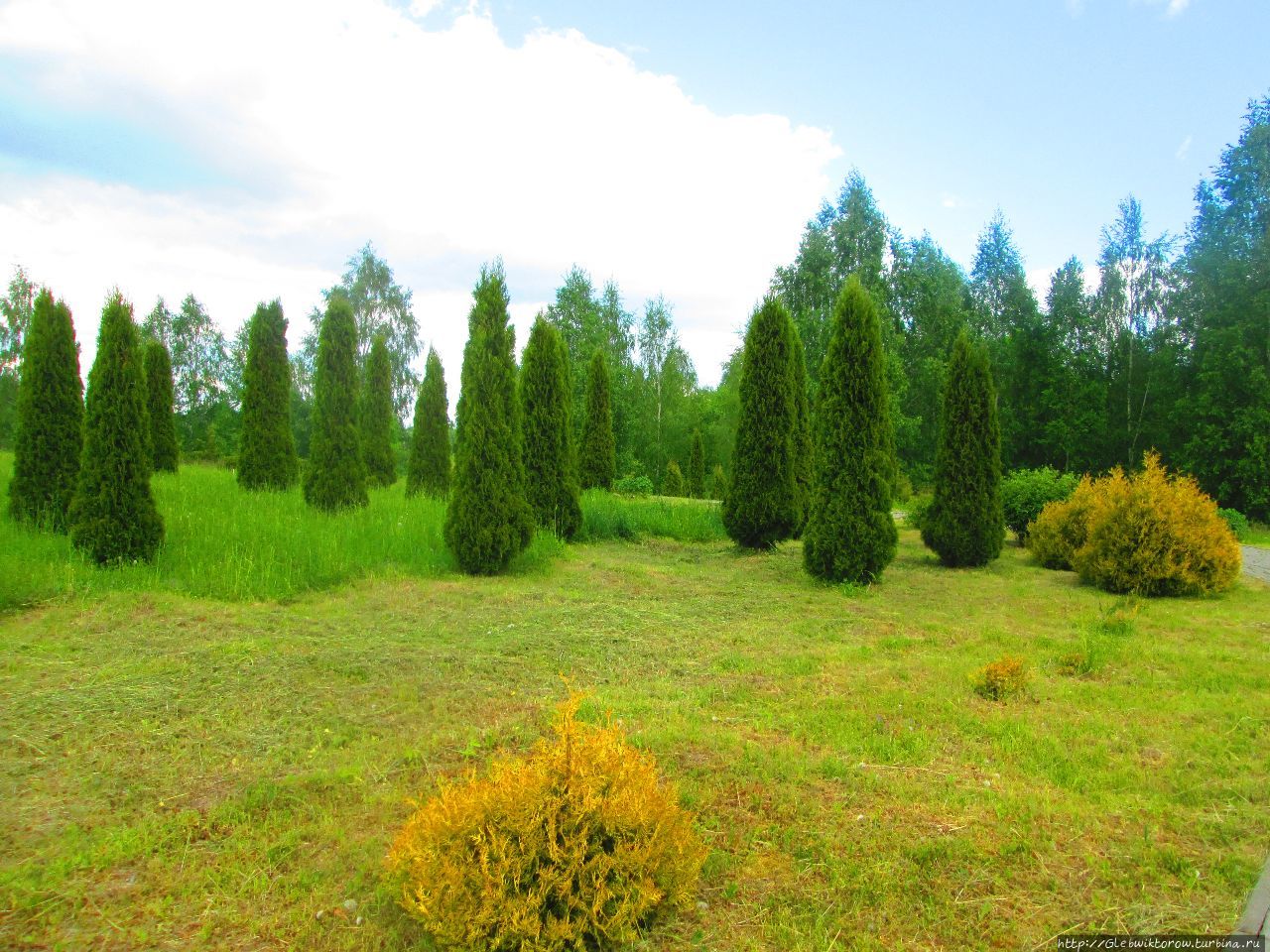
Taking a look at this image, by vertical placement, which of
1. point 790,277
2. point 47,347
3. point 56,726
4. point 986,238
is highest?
point 986,238

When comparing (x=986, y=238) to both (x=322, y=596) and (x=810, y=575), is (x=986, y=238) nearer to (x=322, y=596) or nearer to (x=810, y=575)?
(x=810, y=575)

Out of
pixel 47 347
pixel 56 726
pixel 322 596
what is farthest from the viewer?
pixel 47 347

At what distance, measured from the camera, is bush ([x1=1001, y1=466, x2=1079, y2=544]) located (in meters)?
11.6

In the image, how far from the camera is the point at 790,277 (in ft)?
85.0

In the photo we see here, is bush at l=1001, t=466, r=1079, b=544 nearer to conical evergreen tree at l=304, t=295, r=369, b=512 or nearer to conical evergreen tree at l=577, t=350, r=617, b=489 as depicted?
conical evergreen tree at l=577, t=350, r=617, b=489

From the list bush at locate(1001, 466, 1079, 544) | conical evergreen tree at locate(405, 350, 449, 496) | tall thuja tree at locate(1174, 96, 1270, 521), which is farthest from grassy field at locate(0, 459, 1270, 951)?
tall thuja tree at locate(1174, 96, 1270, 521)

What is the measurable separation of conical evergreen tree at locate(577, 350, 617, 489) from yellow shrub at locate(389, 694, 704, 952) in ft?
46.5

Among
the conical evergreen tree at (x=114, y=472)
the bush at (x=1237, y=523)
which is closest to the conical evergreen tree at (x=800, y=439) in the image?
the conical evergreen tree at (x=114, y=472)

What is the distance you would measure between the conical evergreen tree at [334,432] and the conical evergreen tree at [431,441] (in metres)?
3.90

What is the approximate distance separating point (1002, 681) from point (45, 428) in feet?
35.6

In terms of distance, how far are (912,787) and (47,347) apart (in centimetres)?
1091

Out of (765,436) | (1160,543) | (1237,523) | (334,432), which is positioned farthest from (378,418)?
(1237,523)

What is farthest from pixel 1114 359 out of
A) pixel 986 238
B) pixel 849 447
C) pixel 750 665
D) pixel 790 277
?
pixel 750 665

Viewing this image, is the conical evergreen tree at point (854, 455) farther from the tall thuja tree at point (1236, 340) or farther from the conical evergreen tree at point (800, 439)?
the tall thuja tree at point (1236, 340)
